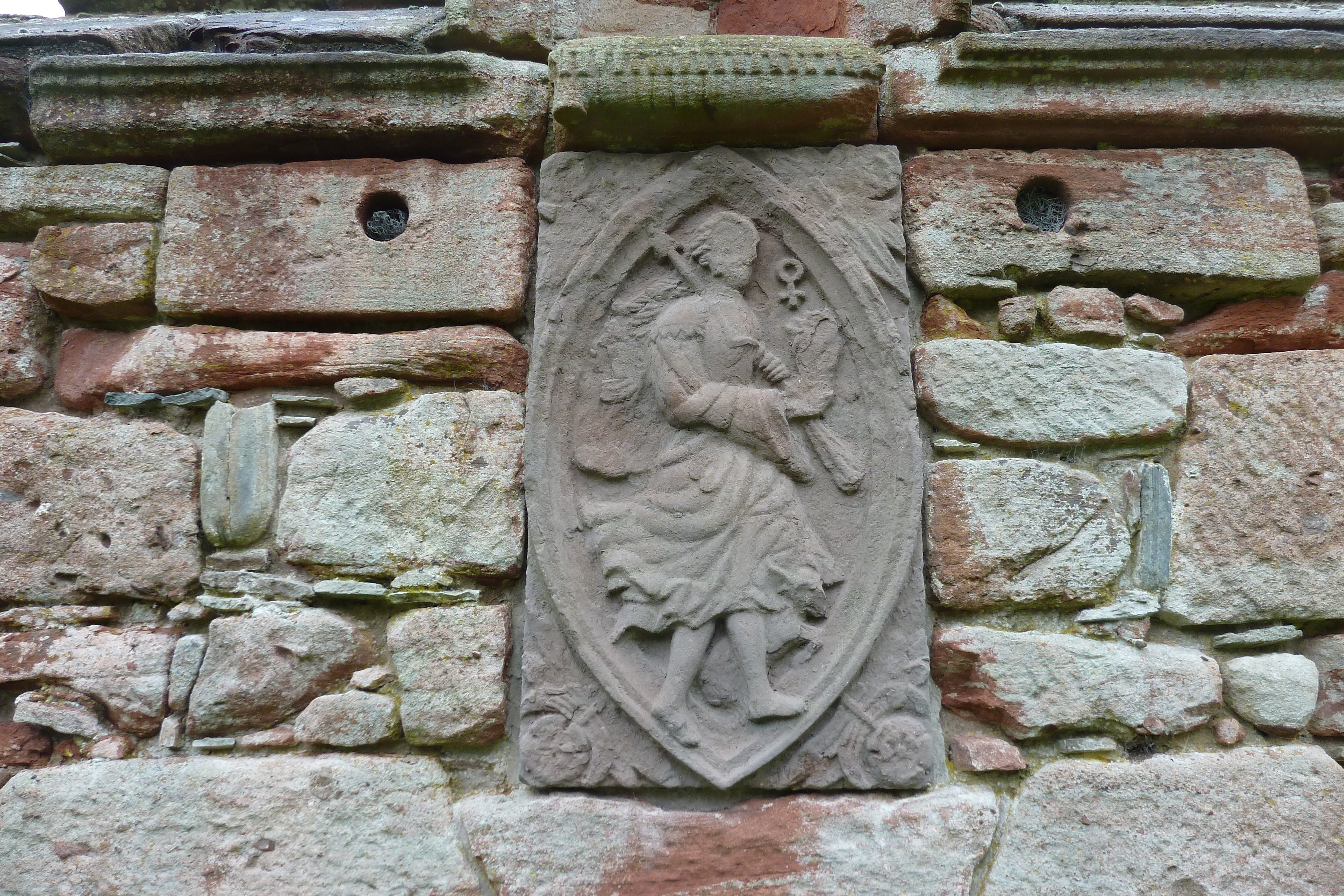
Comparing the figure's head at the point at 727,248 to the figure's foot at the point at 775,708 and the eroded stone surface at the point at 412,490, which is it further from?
the figure's foot at the point at 775,708

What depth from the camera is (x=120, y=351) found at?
238 centimetres

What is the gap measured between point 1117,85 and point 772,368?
1310mm

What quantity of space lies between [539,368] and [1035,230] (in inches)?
56.3

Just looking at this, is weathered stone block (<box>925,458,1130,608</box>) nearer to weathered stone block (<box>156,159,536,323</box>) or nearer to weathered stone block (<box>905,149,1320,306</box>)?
weathered stone block (<box>905,149,1320,306</box>)

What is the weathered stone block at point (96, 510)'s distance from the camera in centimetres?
221

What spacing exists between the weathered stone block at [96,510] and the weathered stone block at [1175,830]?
220 cm

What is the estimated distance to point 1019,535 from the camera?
2.17 meters

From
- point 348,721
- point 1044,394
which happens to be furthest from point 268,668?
point 1044,394

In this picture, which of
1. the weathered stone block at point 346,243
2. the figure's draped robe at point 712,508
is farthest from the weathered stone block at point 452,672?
the weathered stone block at point 346,243

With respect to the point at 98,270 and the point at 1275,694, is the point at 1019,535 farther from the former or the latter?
the point at 98,270

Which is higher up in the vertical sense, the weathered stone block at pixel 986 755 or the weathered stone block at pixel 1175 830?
the weathered stone block at pixel 986 755

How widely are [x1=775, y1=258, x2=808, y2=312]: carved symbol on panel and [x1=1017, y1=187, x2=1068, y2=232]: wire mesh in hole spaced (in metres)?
0.67

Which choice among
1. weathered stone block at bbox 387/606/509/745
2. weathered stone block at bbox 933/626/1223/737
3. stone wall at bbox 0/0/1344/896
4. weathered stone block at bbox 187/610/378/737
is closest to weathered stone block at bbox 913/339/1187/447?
stone wall at bbox 0/0/1344/896

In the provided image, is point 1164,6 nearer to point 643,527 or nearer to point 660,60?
point 660,60
